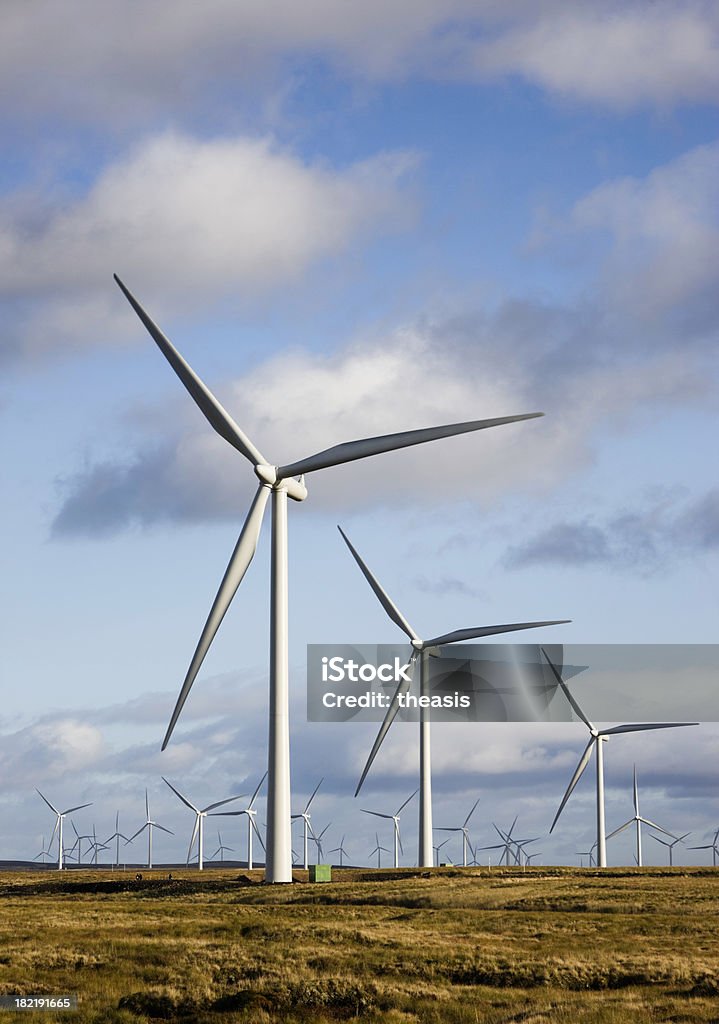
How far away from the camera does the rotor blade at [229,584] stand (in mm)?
75438

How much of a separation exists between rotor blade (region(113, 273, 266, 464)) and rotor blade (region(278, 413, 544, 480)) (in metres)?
2.85

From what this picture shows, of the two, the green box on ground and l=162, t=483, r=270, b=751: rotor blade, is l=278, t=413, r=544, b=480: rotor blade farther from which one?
the green box on ground

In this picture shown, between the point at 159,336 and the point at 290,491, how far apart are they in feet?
44.5

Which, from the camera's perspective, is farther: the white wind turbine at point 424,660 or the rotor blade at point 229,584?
the white wind turbine at point 424,660

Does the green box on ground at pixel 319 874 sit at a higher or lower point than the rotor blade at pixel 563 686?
lower

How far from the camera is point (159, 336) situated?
84.7 m

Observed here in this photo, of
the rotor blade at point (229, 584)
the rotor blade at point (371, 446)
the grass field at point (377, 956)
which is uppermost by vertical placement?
the rotor blade at point (371, 446)

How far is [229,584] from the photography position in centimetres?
8181

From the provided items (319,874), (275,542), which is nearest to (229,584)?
(275,542)

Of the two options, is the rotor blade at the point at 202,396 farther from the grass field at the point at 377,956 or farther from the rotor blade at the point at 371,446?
the grass field at the point at 377,956

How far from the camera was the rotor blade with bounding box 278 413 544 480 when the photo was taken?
8225 cm

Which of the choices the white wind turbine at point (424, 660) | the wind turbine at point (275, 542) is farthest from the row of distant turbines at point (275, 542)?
the white wind turbine at point (424, 660)

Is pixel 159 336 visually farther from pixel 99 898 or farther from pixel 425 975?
pixel 425 975

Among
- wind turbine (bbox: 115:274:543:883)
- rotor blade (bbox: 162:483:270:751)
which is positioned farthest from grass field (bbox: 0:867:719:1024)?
rotor blade (bbox: 162:483:270:751)
